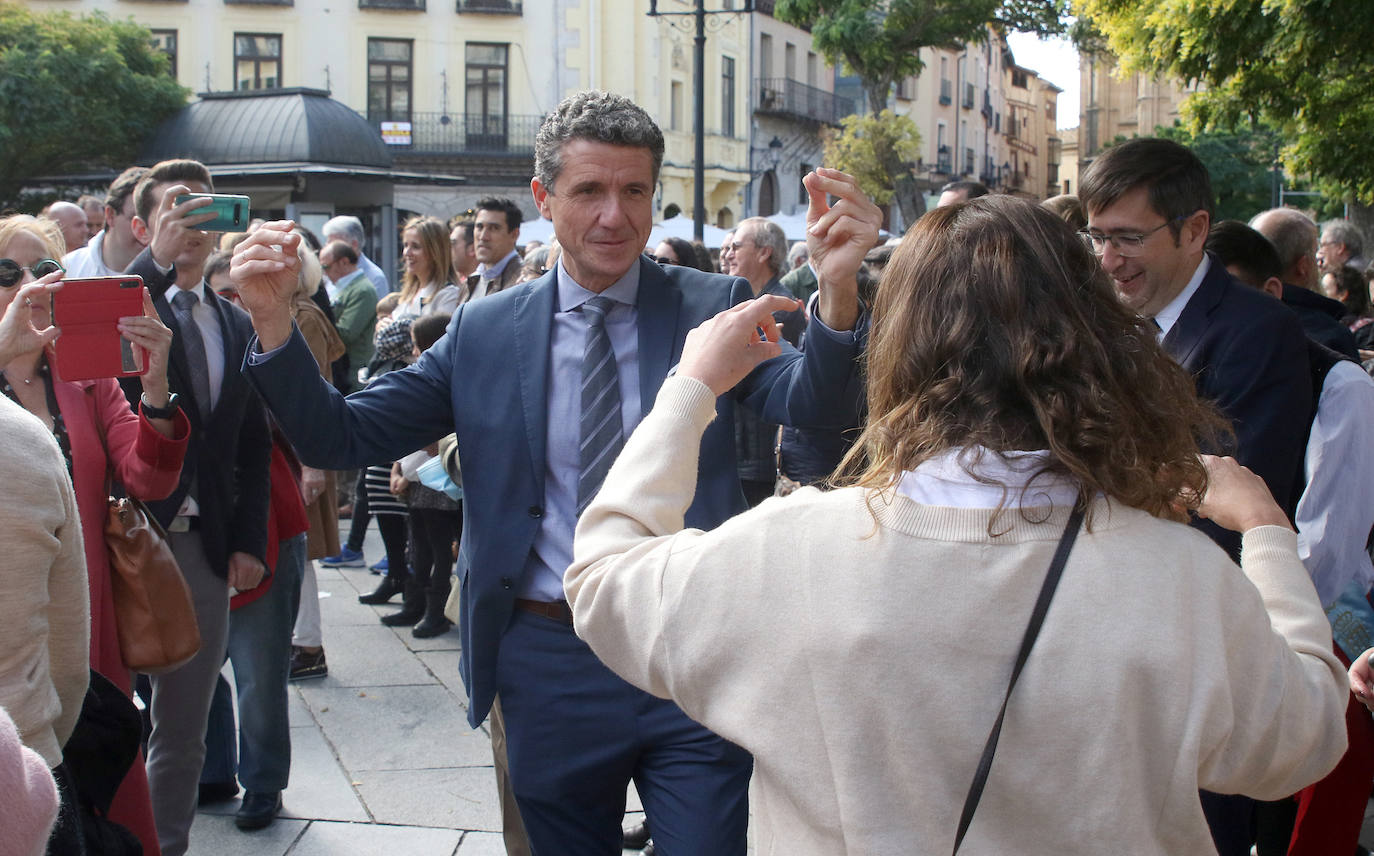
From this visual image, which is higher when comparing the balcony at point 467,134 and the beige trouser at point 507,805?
the balcony at point 467,134

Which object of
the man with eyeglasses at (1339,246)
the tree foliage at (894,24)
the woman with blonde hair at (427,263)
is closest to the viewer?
the woman with blonde hair at (427,263)

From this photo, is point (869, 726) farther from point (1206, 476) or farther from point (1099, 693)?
point (1206, 476)

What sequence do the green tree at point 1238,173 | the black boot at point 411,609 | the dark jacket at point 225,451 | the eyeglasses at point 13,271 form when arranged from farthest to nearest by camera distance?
the green tree at point 1238,173 → the black boot at point 411,609 → the dark jacket at point 225,451 → the eyeglasses at point 13,271

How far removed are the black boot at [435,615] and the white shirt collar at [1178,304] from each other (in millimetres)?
4682

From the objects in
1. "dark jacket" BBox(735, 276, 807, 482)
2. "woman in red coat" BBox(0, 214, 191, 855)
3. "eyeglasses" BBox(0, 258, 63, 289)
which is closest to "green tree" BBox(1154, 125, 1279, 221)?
"dark jacket" BBox(735, 276, 807, 482)

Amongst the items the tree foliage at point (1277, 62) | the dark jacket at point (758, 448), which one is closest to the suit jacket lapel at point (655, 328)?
the dark jacket at point (758, 448)

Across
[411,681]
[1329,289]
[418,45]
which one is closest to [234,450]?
[411,681]

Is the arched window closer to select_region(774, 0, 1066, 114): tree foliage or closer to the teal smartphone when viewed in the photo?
select_region(774, 0, 1066, 114): tree foliage

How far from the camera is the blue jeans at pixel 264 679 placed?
4367 mm

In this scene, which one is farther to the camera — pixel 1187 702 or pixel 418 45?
pixel 418 45

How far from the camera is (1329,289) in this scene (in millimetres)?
7988

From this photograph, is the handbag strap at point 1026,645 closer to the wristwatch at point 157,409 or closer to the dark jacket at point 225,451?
the wristwatch at point 157,409

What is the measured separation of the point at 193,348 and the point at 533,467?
171 cm

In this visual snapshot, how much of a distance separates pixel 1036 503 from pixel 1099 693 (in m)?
0.23
